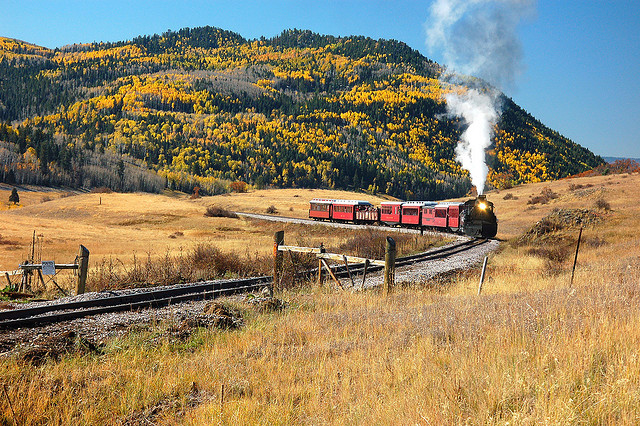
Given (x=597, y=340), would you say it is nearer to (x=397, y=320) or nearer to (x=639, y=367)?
(x=639, y=367)

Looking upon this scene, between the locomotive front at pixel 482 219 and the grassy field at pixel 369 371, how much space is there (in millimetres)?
27479

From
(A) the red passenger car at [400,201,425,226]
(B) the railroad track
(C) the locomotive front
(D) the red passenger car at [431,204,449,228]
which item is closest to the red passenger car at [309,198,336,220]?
(A) the red passenger car at [400,201,425,226]

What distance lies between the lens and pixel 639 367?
147 inches

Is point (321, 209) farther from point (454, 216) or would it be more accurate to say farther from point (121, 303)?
point (121, 303)

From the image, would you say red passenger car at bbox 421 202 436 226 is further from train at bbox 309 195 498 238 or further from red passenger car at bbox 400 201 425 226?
red passenger car at bbox 400 201 425 226

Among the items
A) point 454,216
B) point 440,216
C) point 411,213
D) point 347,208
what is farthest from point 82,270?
point 347,208

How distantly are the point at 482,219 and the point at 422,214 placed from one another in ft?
29.9

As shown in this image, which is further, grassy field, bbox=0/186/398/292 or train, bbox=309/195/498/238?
train, bbox=309/195/498/238

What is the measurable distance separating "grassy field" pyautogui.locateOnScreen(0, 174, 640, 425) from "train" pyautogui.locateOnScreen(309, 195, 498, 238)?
27.7 metres

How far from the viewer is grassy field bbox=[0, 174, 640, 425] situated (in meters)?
3.58

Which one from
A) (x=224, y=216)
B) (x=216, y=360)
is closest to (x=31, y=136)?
(x=224, y=216)

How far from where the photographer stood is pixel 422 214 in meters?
43.7

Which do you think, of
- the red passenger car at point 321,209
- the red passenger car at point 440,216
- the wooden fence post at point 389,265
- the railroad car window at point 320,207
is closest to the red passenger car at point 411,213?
the red passenger car at point 440,216

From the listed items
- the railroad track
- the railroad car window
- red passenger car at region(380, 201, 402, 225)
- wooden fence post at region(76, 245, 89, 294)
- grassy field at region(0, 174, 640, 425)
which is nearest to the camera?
grassy field at region(0, 174, 640, 425)
